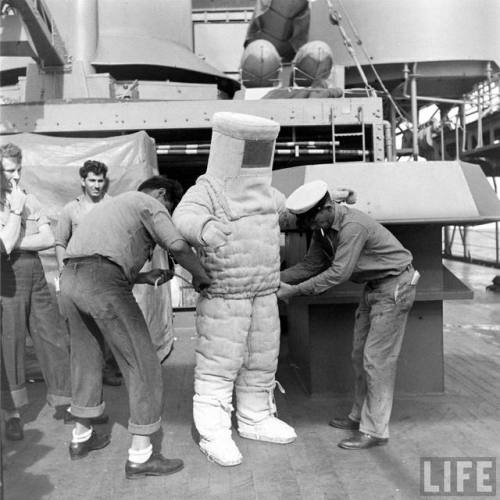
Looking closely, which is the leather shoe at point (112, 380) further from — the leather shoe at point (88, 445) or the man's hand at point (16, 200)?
the man's hand at point (16, 200)

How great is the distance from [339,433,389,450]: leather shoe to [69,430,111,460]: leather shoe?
1.29 meters

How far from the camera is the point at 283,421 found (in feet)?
12.3

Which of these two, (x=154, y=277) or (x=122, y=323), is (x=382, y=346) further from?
(x=122, y=323)

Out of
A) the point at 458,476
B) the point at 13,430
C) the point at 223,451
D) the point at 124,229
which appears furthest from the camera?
the point at 13,430

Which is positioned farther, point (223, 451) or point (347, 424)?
point (347, 424)

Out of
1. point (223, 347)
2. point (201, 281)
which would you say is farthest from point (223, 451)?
point (201, 281)

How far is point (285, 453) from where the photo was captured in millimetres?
3254

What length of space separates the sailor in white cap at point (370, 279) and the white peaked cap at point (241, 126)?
386mm

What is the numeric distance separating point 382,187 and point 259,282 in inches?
40.9

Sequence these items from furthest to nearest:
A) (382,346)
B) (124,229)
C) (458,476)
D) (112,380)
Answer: (112,380) → (382,346) → (124,229) → (458,476)

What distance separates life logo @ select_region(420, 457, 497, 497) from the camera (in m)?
2.72

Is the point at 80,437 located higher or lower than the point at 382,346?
lower

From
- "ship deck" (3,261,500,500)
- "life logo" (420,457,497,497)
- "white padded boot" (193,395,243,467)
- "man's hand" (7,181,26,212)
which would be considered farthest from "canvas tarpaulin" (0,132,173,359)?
"life logo" (420,457,497,497)

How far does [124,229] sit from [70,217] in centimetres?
146
